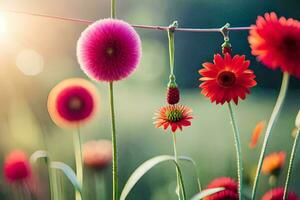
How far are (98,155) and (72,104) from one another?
0.24 meters

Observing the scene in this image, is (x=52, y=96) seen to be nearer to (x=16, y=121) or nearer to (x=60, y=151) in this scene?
(x=16, y=121)

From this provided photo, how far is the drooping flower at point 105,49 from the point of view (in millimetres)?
567

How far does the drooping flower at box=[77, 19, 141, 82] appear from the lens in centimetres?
57

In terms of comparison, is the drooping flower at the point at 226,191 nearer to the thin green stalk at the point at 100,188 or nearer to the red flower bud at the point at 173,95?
the red flower bud at the point at 173,95

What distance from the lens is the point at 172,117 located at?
62 cm

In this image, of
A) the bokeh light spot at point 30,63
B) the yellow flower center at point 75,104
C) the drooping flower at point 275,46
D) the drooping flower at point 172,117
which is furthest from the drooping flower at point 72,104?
the bokeh light spot at point 30,63

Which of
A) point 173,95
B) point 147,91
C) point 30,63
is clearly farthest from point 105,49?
point 147,91

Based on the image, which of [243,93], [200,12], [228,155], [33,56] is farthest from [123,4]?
[243,93]

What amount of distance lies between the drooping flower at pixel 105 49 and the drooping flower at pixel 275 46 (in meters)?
0.13

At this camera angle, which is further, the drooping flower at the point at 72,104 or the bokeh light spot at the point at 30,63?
the bokeh light spot at the point at 30,63

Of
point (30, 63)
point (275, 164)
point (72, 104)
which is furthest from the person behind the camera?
point (30, 63)

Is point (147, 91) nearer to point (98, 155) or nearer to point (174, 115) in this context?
point (98, 155)

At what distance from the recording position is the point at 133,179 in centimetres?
53

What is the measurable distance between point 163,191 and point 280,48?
87cm
